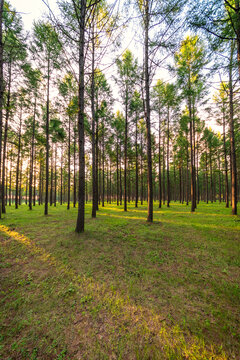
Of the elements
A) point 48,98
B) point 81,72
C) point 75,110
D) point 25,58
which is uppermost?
point 25,58

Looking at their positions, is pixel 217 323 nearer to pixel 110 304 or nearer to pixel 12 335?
pixel 110 304

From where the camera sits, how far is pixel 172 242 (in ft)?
18.7

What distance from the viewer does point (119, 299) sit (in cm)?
303

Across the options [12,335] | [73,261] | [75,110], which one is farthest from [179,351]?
[75,110]

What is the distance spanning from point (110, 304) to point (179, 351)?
146cm

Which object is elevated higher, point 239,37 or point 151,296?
point 239,37

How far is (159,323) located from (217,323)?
1.14 metres

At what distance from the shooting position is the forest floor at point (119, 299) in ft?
7.04

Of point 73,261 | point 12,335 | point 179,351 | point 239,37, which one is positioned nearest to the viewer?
point 179,351

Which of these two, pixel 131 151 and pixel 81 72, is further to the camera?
pixel 131 151

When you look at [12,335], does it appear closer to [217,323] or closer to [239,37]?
[217,323]

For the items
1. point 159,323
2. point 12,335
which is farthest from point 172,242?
point 12,335

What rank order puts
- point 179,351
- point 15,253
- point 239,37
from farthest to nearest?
point 15,253 → point 239,37 → point 179,351

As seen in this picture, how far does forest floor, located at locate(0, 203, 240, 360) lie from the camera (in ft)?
7.04
